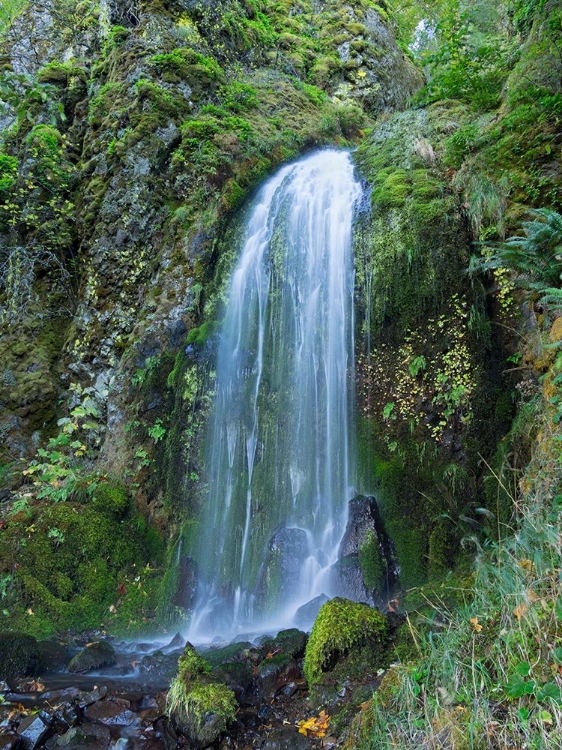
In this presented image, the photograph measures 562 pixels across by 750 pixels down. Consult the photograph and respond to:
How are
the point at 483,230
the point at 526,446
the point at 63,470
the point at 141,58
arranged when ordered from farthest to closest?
the point at 141,58, the point at 63,470, the point at 483,230, the point at 526,446

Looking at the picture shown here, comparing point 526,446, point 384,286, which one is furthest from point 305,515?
point 384,286

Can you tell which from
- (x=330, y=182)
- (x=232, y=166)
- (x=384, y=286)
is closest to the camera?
(x=384, y=286)

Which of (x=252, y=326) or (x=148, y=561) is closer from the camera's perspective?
(x=148, y=561)

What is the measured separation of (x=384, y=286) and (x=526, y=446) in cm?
287

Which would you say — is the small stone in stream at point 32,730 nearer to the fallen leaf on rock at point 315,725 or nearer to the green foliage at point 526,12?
the fallen leaf on rock at point 315,725

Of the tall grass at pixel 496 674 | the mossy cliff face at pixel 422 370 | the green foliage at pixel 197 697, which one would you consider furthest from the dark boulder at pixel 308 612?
the tall grass at pixel 496 674

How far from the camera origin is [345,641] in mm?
3748

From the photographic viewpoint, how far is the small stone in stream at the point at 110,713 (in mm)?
3678

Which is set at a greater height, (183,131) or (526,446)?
(183,131)

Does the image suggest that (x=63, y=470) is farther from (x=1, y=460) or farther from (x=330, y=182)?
(x=330, y=182)

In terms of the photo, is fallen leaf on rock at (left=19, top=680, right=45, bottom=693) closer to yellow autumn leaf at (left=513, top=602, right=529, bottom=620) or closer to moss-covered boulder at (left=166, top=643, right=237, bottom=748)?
moss-covered boulder at (left=166, top=643, right=237, bottom=748)

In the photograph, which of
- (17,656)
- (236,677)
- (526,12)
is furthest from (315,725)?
(526,12)

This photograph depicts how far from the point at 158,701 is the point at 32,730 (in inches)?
35.5

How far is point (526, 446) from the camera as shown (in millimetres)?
4949
